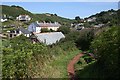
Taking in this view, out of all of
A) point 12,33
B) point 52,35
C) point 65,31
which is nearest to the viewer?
point 52,35

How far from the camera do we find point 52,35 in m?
31.4

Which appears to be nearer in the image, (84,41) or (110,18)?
(84,41)

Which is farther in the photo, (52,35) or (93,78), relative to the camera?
(52,35)

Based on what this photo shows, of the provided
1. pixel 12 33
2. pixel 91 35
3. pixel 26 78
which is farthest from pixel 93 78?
pixel 12 33

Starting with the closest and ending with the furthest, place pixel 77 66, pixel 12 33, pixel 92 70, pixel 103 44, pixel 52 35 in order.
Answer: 1. pixel 103 44
2. pixel 92 70
3. pixel 77 66
4. pixel 52 35
5. pixel 12 33

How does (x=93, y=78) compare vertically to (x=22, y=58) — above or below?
below

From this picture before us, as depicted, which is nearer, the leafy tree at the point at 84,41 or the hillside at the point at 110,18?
the hillside at the point at 110,18

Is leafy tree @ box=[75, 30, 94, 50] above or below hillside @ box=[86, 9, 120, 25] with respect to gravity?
below

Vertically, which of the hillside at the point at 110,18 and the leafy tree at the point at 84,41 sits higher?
the hillside at the point at 110,18

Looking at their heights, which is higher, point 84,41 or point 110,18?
point 110,18

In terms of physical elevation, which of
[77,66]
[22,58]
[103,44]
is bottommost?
[77,66]

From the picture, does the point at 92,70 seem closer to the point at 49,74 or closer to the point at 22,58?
the point at 49,74

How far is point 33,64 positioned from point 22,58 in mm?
1032

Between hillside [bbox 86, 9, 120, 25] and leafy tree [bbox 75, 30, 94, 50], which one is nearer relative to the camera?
hillside [bbox 86, 9, 120, 25]
